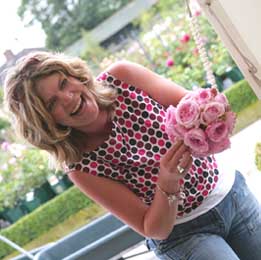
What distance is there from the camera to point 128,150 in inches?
51.8

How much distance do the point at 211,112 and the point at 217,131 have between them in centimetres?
5

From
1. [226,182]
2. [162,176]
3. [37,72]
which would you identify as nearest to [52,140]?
[37,72]

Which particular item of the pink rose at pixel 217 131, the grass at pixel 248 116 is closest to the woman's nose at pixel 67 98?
the pink rose at pixel 217 131

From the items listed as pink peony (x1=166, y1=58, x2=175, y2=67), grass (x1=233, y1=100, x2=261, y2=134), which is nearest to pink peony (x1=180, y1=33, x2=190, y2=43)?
pink peony (x1=166, y1=58, x2=175, y2=67)

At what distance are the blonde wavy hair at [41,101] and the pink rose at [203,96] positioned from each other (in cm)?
28

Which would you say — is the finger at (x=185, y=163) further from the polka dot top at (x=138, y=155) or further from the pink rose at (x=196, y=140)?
the polka dot top at (x=138, y=155)

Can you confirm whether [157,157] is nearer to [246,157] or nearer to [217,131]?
[217,131]

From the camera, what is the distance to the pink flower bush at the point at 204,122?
3.60 ft

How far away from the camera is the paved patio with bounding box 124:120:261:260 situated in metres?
2.63

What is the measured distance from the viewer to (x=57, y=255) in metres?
2.18

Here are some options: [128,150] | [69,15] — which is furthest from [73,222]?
[128,150]

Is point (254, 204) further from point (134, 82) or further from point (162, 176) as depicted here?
point (134, 82)

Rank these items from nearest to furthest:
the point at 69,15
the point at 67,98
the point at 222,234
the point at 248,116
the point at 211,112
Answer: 1. the point at 211,112
2. the point at 67,98
3. the point at 222,234
4. the point at 248,116
5. the point at 69,15

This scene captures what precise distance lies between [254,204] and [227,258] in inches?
8.5
